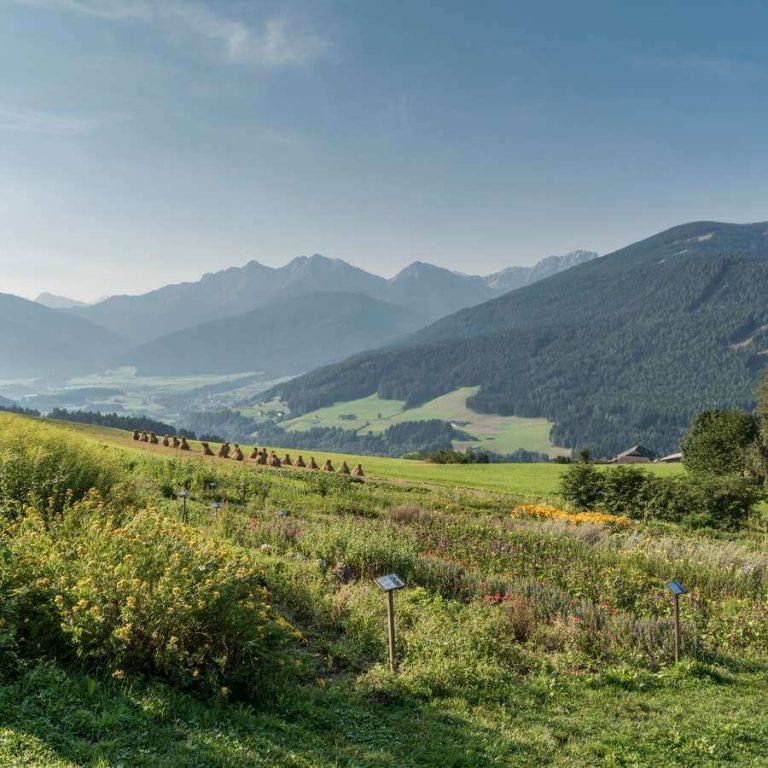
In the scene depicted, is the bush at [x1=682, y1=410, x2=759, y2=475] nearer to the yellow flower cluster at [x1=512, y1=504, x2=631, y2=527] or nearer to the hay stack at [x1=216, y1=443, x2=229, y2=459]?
the yellow flower cluster at [x1=512, y1=504, x2=631, y2=527]

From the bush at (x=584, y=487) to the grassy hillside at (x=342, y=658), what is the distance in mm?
17847

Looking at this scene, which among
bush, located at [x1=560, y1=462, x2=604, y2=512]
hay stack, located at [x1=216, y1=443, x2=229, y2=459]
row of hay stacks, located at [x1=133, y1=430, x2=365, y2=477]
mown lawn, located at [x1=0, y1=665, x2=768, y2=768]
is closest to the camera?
mown lawn, located at [x1=0, y1=665, x2=768, y2=768]

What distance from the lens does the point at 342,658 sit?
28.8ft

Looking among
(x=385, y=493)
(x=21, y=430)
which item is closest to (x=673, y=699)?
(x=21, y=430)

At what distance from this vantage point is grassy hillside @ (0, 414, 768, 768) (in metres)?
6.06

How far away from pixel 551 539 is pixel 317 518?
7.03 meters

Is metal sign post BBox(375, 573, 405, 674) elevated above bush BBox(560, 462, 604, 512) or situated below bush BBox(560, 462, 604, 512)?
above

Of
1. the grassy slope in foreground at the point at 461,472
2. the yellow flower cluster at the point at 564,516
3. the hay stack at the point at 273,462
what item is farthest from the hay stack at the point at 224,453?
the yellow flower cluster at the point at 564,516

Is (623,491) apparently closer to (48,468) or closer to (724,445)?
(724,445)

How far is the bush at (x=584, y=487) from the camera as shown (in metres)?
31.7

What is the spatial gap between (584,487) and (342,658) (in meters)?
25.7

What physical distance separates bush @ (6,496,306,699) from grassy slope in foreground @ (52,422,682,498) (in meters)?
27.5

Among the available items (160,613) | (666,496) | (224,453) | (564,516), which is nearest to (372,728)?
(160,613)

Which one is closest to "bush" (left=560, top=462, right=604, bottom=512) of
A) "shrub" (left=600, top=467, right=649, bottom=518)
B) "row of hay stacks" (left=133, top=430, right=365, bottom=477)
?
"shrub" (left=600, top=467, right=649, bottom=518)
